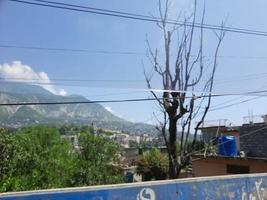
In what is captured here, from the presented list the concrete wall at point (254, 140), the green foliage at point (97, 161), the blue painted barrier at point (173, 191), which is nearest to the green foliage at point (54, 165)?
the green foliage at point (97, 161)

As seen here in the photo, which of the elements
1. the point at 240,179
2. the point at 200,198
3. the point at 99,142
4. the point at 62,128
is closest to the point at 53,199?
the point at 200,198

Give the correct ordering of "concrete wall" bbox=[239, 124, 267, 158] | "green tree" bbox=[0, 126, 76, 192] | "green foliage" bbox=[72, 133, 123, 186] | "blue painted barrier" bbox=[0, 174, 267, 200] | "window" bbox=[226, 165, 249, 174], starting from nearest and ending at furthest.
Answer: "blue painted barrier" bbox=[0, 174, 267, 200], "window" bbox=[226, 165, 249, 174], "green tree" bbox=[0, 126, 76, 192], "concrete wall" bbox=[239, 124, 267, 158], "green foliage" bbox=[72, 133, 123, 186]

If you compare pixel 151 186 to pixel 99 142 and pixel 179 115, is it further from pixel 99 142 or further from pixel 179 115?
pixel 99 142

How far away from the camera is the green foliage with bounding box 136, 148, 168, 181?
28.3m

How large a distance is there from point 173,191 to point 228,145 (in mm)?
10514

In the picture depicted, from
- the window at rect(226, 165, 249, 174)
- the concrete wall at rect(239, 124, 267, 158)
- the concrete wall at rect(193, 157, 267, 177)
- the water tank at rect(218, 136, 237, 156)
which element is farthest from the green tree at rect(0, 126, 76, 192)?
the concrete wall at rect(239, 124, 267, 158)

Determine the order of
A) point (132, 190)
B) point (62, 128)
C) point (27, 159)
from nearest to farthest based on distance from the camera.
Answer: point (132, 190) < point (27, 159) < point (62, 128)

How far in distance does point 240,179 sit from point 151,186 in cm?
265

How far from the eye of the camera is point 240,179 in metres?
8.43

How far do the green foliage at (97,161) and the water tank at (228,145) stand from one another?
8928 mm

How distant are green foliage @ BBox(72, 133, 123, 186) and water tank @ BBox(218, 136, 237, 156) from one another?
29.3ft

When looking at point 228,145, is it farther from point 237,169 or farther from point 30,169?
point 30,169

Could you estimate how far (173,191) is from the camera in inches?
274

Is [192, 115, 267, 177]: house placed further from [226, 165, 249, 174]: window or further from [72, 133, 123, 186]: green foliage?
[72, 133, 123, 186]: green foliage
